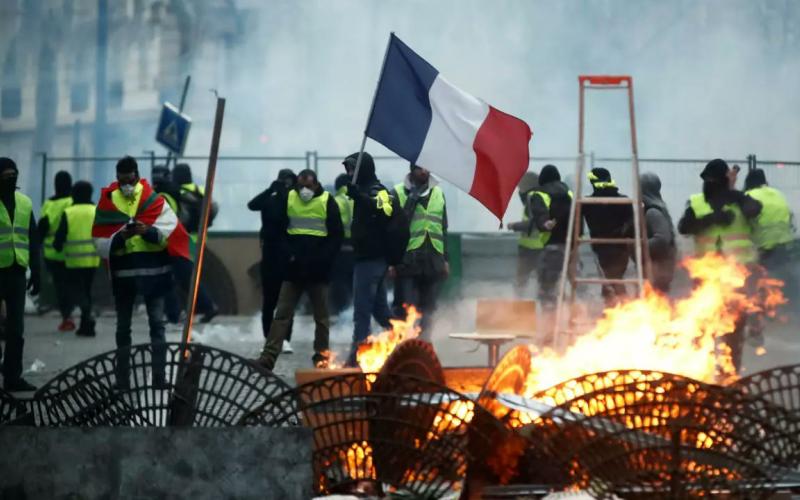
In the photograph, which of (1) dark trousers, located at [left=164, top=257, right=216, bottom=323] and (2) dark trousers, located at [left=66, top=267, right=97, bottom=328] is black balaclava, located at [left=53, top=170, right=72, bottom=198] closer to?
(2) dark trousers, located at [left=66, top=267, right=97, bottom=328]

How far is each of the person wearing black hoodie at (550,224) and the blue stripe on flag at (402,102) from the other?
5238mm

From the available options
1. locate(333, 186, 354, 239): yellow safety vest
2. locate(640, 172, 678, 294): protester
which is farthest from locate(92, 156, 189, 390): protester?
locate(333, 186, 354, 239): yellow safety vest

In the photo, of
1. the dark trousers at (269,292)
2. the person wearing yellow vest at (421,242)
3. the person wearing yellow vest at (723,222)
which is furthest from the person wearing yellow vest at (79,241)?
the person wearing yellow vest at (723,222)

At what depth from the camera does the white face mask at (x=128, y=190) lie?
10211 millimetres

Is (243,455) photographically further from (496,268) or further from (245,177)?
(245,177)

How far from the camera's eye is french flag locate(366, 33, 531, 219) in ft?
26.5

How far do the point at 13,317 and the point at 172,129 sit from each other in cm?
803

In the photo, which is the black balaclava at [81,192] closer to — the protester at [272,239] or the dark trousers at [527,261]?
the protester at [272,239]

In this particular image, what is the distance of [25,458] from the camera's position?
219 inches

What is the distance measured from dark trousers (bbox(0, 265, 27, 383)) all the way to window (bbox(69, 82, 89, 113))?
15.6m

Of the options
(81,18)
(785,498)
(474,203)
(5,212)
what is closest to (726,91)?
(474,203)

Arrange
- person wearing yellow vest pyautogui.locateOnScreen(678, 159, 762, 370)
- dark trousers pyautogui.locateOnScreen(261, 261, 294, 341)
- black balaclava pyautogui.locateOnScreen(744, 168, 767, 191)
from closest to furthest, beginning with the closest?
person wearing yellow vest pyautogui.locateOnScreen(678, 159, 762, 370) → dark trousers pyautogui.locateOnScreen(261, 261, 294, 341) → black balaclava pyautogui.locateOnScreen(744, 168, 767, 191)

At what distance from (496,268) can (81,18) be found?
1096 centimetres

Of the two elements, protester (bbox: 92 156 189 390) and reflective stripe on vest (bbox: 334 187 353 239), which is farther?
reflective stripe on vest (bbox: 334 187 353 239)
